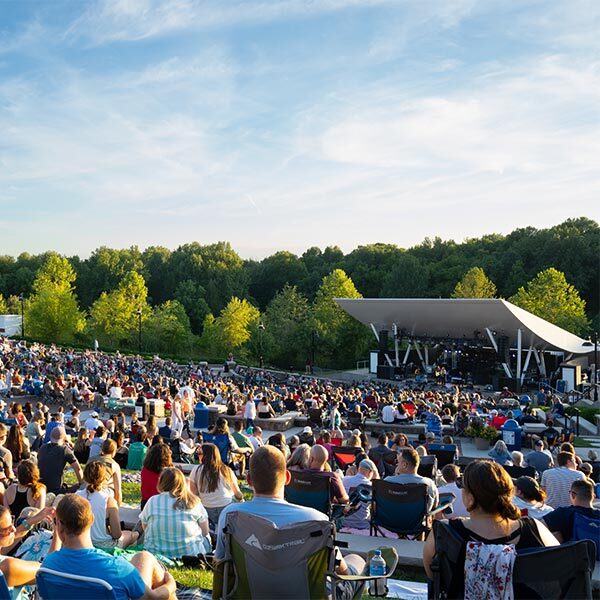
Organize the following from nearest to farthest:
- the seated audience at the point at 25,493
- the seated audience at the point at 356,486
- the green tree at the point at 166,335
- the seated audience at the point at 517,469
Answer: the seated audience at the point at 25,493, the seated audience at the point at 356,486, the seated audience at the point at 517,469, the green tree at the point at 166,335

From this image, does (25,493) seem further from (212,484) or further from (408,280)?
(408,280)

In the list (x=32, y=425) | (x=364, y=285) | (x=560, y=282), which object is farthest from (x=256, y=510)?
(x=364, y=285)

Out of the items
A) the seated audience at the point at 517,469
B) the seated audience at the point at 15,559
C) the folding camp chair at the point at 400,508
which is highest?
the seated audience at the point at 15,559

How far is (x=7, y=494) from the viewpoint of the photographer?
5.64 meters

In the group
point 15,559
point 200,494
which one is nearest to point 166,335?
point 200,494

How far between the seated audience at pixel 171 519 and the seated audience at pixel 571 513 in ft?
8.79

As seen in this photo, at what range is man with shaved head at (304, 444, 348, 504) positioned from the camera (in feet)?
20.9

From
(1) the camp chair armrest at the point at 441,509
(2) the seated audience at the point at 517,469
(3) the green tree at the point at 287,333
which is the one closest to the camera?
(1) the camp chair armrest at the point at 441,509

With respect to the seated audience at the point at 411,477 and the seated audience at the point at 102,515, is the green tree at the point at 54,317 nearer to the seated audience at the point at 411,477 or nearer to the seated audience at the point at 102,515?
the seated audience at the point at 411,477

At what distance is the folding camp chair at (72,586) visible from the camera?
3.06 m

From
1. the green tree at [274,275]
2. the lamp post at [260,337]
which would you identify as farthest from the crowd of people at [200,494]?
the green tree at [274,275]

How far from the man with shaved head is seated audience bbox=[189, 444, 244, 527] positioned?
83 centimetres

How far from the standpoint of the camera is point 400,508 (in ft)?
20.3

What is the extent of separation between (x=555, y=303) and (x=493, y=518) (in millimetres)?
51272
